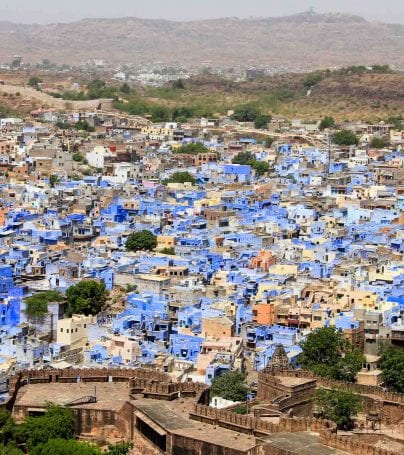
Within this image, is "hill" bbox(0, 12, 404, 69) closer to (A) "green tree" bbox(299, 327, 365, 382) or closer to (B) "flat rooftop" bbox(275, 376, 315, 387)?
(A) "green tree" bbox(299, 327, 365, 382)

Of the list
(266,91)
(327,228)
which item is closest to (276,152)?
(327,228)

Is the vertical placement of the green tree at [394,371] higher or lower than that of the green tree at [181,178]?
lower

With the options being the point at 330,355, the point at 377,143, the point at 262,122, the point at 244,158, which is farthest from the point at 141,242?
the point at 262,122

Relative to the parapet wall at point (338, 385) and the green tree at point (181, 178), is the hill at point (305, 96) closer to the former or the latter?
the green tree at point (181, 178)

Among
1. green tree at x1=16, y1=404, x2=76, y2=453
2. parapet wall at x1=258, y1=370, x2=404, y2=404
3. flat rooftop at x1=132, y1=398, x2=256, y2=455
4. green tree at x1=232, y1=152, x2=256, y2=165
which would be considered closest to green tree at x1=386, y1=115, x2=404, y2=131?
green tree at x1=232, y1=152, x2=256, y2=165

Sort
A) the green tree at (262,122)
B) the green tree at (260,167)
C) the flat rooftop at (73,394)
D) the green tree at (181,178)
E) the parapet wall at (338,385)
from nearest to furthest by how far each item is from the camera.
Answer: the flat rooftop at (73,394) → the parapet wall at (338,385) → the green tree at (181,178) → the green tree at (260,167) → the green tree at (262,122)

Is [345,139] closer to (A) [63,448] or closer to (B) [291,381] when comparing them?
(B) [291,381]

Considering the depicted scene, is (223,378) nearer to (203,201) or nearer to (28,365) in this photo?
(28,365)

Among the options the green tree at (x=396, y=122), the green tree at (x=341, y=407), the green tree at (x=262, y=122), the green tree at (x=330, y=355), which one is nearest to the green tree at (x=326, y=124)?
the green tree at (x=262, y=122)
